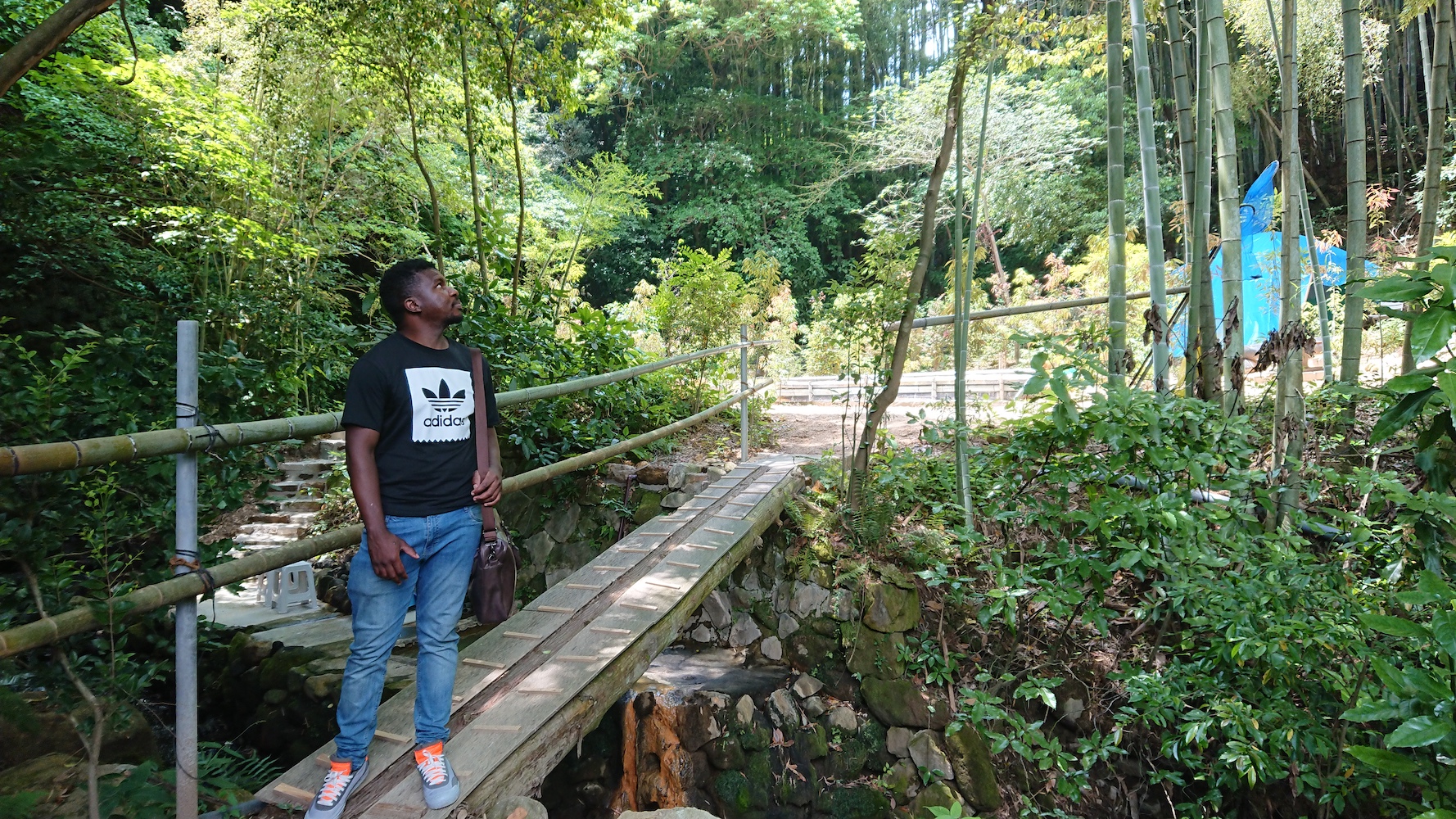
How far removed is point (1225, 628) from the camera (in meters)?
2.47

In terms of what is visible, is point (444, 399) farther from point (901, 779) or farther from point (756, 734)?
point (901, 779)

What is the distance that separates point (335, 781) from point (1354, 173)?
422cm

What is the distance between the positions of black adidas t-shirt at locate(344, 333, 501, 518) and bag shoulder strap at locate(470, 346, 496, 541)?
35mm

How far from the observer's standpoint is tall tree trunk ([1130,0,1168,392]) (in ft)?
10.4

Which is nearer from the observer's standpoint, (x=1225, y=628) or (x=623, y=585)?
(x=1225, y=628)

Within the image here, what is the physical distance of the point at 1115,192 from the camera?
10.6ft

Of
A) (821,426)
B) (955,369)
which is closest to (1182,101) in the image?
(955,369)

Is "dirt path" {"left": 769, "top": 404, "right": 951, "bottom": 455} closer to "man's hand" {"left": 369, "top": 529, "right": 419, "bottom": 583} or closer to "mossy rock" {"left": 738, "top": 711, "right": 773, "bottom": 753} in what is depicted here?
"mossy rock" {"left": 738, "top": 711, "right": 773, "bottom": 753}

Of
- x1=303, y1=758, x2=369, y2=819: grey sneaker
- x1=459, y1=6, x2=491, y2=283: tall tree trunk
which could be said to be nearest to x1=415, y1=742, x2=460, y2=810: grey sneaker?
x1=303, y1=758, x2=369, y2=819: grey sneaker

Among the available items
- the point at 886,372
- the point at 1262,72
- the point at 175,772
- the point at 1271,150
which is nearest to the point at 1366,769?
the point at 886,372

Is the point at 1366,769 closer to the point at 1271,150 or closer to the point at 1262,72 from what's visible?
the point at 1262,72

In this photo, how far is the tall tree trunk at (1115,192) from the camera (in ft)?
10.2

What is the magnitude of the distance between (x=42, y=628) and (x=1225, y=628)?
319cm

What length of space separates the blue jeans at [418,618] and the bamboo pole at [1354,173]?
136 inches
